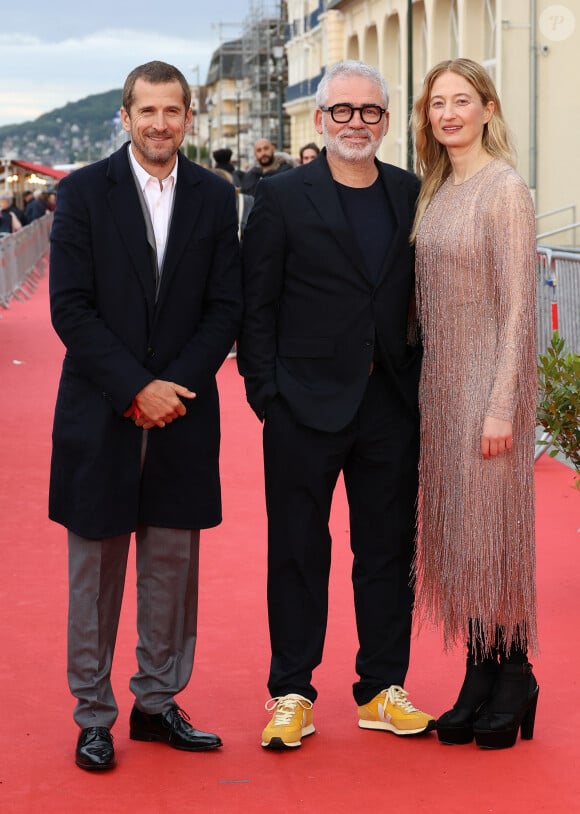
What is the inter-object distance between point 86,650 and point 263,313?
4.02 ft

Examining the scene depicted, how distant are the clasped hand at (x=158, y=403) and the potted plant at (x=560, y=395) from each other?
2092 millimetres

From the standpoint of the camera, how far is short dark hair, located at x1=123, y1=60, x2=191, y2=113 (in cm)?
455

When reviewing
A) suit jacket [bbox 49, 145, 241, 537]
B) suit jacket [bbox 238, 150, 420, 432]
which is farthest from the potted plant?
suit jacket [bbox 49, 145, 241, 537]

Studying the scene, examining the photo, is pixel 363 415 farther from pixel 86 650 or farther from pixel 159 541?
pixel 86 650

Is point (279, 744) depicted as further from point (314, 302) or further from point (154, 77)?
point (154, 77)

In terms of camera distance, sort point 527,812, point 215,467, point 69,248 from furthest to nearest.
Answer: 1. point 215,467
2. point 69,248
3. point 527,812

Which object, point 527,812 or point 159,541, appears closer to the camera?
point 527,812

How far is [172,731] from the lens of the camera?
15.7ft

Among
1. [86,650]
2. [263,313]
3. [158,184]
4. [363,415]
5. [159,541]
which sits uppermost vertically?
[158,184]

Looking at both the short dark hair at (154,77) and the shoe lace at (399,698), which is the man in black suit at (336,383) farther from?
the short dark hair at (154,77)

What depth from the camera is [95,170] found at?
4.60m

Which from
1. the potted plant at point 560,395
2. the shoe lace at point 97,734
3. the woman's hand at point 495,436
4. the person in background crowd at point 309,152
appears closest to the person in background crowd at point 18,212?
the person in background crowd at point 309,152

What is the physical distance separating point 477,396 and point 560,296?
18.2 feet

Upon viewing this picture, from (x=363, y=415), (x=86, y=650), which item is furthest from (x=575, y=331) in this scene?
(x=86, y=650)
